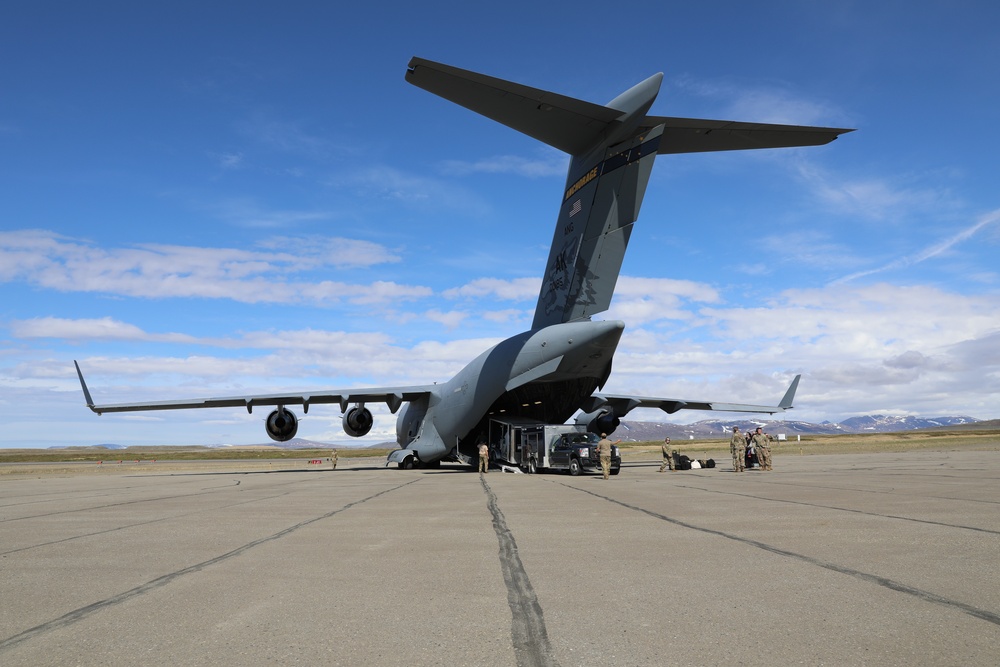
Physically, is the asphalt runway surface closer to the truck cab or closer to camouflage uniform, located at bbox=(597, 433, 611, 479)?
camouflage uniform, located at bbox=(597, 433, 611, 479)

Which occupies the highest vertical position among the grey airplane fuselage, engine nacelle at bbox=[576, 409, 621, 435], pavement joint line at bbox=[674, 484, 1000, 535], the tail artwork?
the tail artwork

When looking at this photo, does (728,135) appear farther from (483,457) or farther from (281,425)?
(281,425)

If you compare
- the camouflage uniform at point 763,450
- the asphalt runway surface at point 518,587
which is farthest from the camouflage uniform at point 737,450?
the asphalt runway surface at point 518,587

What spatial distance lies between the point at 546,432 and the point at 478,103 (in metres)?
11.2

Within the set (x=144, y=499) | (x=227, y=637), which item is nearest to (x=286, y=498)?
(x=144, y=499)

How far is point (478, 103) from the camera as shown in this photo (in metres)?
16.0

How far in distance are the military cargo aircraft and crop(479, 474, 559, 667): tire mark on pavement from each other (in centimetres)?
1116

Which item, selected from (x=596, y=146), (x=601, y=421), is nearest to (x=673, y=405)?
(x=601, y=421)

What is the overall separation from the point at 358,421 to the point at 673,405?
547 inches

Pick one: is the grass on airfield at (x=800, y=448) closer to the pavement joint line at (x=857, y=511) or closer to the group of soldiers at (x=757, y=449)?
the group of soldiers at (x=757, y=449)

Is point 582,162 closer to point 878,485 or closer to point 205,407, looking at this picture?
point 878,485

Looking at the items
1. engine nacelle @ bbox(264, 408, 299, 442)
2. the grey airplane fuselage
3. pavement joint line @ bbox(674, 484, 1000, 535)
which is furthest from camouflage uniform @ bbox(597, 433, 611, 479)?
engine nacelle @ bbox(264, 408, 299, 442)

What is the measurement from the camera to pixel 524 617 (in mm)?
4098

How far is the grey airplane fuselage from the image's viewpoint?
67.5 ft
